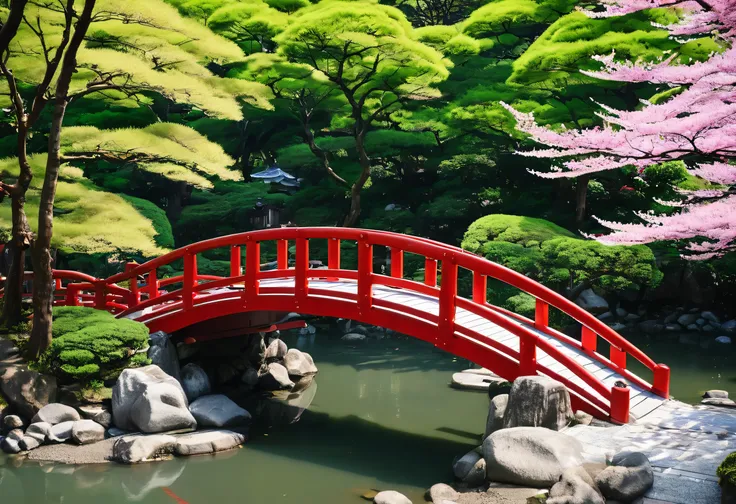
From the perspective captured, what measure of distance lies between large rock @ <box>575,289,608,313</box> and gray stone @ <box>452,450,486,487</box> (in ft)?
33.1

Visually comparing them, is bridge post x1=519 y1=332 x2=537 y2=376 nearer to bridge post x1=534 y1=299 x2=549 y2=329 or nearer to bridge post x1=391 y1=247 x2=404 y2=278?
bridge post x1=534 y1=299 x2=549 y2=329

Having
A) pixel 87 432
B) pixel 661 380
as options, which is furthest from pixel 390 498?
pixel 87 432

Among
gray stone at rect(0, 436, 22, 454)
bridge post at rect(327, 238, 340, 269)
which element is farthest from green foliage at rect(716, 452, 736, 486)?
gray stone at rect(0, 436, 22, 454)

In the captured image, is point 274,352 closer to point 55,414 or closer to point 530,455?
point 55,414

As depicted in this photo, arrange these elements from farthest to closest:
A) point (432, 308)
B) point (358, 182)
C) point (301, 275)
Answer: point (358, 182) → point (301, 275) → point (432, 308)

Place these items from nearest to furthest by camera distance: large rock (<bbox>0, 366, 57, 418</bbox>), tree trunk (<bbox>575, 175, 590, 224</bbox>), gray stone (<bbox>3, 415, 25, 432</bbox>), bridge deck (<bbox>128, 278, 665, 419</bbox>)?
bridge deck (<bbox>128, 278, 665, 419</bbox>) → gray stone (<bbox>3, 415, 25, 432</bbox>) → large rock (<bbox>0, 366, 57, 418</bbox>) → tree trunk (<bbox>575, 175, 590, 224</bbox>)

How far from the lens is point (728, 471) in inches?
215

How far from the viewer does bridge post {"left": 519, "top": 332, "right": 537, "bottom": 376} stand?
7684 mm

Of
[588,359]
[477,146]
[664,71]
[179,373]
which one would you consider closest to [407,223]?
[477,146]

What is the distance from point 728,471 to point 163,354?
7.35 meters

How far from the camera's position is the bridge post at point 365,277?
29.3 feet

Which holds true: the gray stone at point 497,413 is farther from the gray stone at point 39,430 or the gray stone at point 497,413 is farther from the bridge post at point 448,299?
the gray stone at point 39,430

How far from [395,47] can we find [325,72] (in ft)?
7.32

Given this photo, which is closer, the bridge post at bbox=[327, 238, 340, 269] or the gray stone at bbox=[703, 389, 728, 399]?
the bridge post at bbox=[327, 238, 340, 269]
